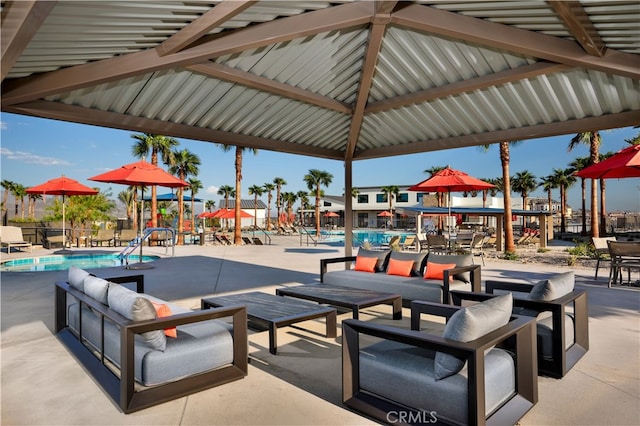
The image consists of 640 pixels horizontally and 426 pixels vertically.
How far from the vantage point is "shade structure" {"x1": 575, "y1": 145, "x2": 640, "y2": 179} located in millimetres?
6759

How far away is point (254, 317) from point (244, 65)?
3.53 meters

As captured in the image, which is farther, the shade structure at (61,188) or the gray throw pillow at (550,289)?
the shade structure at (61,188)

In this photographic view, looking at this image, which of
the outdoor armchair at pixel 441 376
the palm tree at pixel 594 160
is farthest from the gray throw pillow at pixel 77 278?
the palm tree at pixel 594 160

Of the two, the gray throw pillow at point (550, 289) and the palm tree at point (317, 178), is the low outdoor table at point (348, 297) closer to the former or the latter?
the gray throw pillow at point (550, 289)

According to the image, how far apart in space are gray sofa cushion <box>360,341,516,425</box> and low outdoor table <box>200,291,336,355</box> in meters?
1.18

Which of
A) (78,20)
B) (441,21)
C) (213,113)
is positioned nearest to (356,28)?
(441,21)

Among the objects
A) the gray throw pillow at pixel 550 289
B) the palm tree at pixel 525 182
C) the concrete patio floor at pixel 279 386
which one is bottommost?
the concrete patio floor at pixel 279 386

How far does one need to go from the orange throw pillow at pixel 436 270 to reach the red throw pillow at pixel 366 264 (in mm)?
1113

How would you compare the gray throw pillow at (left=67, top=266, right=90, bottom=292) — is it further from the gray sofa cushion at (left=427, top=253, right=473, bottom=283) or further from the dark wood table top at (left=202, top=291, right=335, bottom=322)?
the gray sofa cushion at (left=427, top=253, right=473, bottom=283)

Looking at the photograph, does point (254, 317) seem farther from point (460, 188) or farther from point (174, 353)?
point (460, 188)

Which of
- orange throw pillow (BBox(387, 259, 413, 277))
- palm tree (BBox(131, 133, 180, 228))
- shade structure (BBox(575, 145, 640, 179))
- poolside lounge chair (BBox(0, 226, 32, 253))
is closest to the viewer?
orange throw pillow (BBox(387, 259, 413, 277))

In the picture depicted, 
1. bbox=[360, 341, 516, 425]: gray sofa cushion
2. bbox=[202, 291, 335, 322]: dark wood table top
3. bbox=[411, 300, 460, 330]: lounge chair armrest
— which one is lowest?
bbox=[360, 341, 516, 425]: gray sofa cushion

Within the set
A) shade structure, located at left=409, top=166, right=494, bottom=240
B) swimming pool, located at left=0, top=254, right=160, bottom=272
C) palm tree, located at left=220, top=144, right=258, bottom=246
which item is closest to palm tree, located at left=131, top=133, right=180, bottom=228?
palm tree, located at left=220, top=144, right=258, bottom=246

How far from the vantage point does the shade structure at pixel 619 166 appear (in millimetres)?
6759
